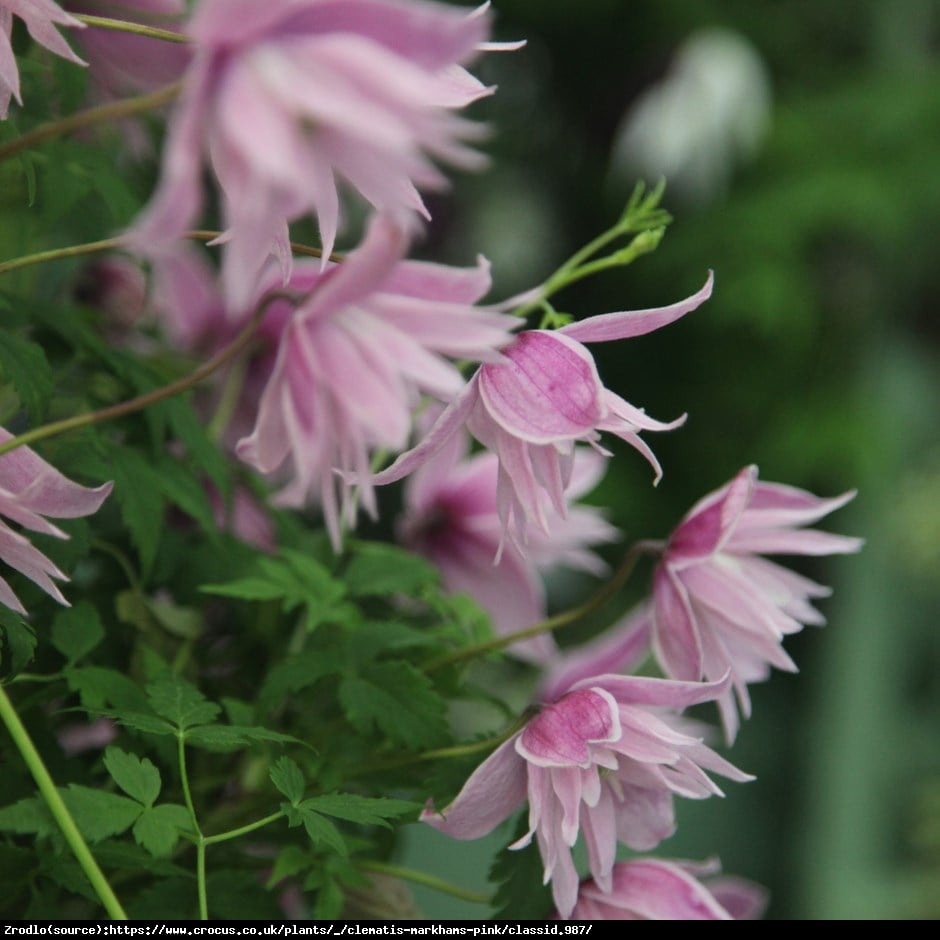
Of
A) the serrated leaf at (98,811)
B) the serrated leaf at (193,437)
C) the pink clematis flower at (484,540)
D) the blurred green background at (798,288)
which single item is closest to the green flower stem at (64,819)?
the serrated leaf at (98,811)

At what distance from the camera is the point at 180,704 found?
34 centimetres

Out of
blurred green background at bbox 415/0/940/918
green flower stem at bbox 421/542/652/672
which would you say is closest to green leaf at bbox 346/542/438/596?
green flower stem at bbox 421/542/652/672

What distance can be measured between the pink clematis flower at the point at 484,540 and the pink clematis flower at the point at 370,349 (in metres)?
0.26

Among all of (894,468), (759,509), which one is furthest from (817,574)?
(759,509)

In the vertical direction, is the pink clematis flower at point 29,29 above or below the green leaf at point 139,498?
above

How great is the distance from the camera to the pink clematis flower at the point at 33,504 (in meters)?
0.31

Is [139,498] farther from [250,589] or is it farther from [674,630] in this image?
[674,630]

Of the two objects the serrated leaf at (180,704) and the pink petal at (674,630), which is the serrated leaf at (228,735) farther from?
the pink petal at (674,630)

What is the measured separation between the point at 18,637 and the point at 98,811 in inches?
1.9

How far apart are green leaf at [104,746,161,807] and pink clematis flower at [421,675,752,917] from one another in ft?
0.26

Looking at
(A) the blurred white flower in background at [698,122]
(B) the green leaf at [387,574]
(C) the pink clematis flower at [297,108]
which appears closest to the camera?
(C) the pink clematis flower at [297,108]

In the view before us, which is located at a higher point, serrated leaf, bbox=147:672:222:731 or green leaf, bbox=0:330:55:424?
green leaf, bbox=0:330:55:424

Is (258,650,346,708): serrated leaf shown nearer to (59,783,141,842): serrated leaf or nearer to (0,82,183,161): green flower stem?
(59,783,141,842): serrated leaf

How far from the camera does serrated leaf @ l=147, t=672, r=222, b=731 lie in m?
0.34
